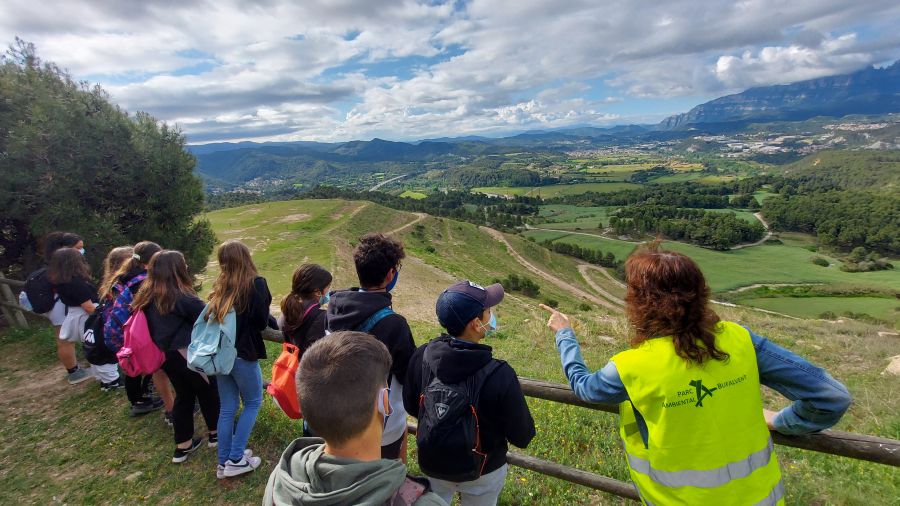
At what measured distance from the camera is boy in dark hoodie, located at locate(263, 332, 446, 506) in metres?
1.52

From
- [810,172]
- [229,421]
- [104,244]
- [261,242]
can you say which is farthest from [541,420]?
[810,172]

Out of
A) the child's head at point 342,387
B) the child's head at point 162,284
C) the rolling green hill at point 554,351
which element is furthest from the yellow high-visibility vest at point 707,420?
the child's head at point 162,284

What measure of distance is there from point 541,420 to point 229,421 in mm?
3832

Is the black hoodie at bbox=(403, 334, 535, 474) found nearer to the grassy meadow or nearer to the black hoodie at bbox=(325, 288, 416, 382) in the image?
the black hoodie at bbox=(325, 288, 416, 382)

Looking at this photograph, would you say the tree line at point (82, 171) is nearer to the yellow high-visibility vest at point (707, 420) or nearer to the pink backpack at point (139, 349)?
the pink backpack at point (139, 349)

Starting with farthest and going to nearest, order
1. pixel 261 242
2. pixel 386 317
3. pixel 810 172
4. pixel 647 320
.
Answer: pixel 810 172 → pixel 261 242 → pixel 386 317 → pixel 647 320

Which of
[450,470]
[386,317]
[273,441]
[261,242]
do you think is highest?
[386,317]

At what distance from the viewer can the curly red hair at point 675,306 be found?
189 cm

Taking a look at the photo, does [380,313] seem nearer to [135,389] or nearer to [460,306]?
[460,306]

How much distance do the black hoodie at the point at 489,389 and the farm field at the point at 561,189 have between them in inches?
6038

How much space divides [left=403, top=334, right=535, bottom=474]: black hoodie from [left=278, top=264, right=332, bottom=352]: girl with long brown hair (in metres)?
1.56

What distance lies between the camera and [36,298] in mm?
6398

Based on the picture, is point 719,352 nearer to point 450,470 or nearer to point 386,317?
point 450,470

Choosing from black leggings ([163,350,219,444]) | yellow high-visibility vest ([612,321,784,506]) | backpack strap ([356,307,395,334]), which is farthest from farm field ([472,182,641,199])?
yellow high-visibility vest ([612,321,784,506])
